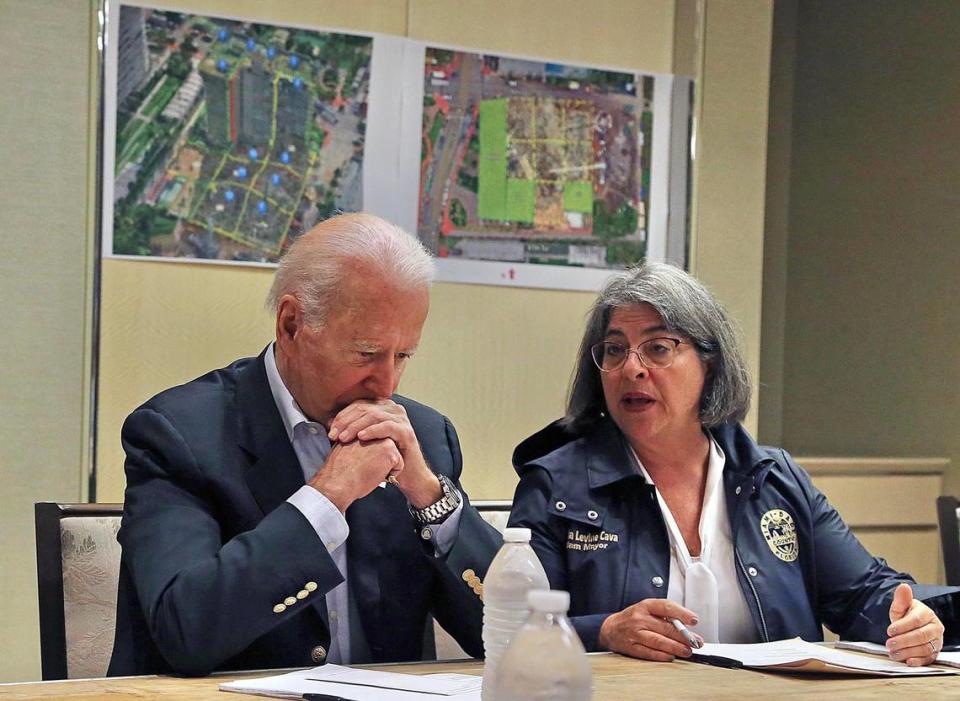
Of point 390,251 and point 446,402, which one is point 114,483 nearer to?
point 446,402

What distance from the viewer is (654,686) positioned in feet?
5.75

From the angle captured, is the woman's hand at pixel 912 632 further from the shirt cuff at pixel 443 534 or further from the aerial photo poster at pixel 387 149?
the aerial photo poster at pixel 387 149

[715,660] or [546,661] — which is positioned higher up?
[546,661]

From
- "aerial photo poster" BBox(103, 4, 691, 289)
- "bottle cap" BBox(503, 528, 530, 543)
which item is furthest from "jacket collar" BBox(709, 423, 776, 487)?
"aerial photo poster" BBox(103, 4, 691, 289)

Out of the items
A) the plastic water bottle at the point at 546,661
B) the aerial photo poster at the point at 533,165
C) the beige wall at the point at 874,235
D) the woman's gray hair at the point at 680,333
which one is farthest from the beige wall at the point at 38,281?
the beige wall at the point at 874,235

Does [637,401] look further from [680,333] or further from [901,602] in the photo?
[901,602]

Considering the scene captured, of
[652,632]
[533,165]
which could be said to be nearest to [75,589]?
[652,632]

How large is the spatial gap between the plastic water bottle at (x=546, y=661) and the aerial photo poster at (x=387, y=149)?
2196mm

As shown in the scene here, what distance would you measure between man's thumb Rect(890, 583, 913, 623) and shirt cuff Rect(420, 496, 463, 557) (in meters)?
0.74

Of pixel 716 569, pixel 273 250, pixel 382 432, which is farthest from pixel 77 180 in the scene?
pixel 716 569

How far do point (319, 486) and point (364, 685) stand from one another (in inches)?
13.2

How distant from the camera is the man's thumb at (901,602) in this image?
208 centimetres

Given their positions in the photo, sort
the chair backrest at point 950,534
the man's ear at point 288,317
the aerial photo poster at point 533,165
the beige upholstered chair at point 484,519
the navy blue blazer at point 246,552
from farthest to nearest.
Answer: the aerial photo poster at point 533,165 → the chair backrest at point 950,534 → the beige upholstered chair at point 484,519 → the man's ear at point 288,317 → the navy blue blazer at point 246,552

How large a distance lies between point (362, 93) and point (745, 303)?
1.39 meters
